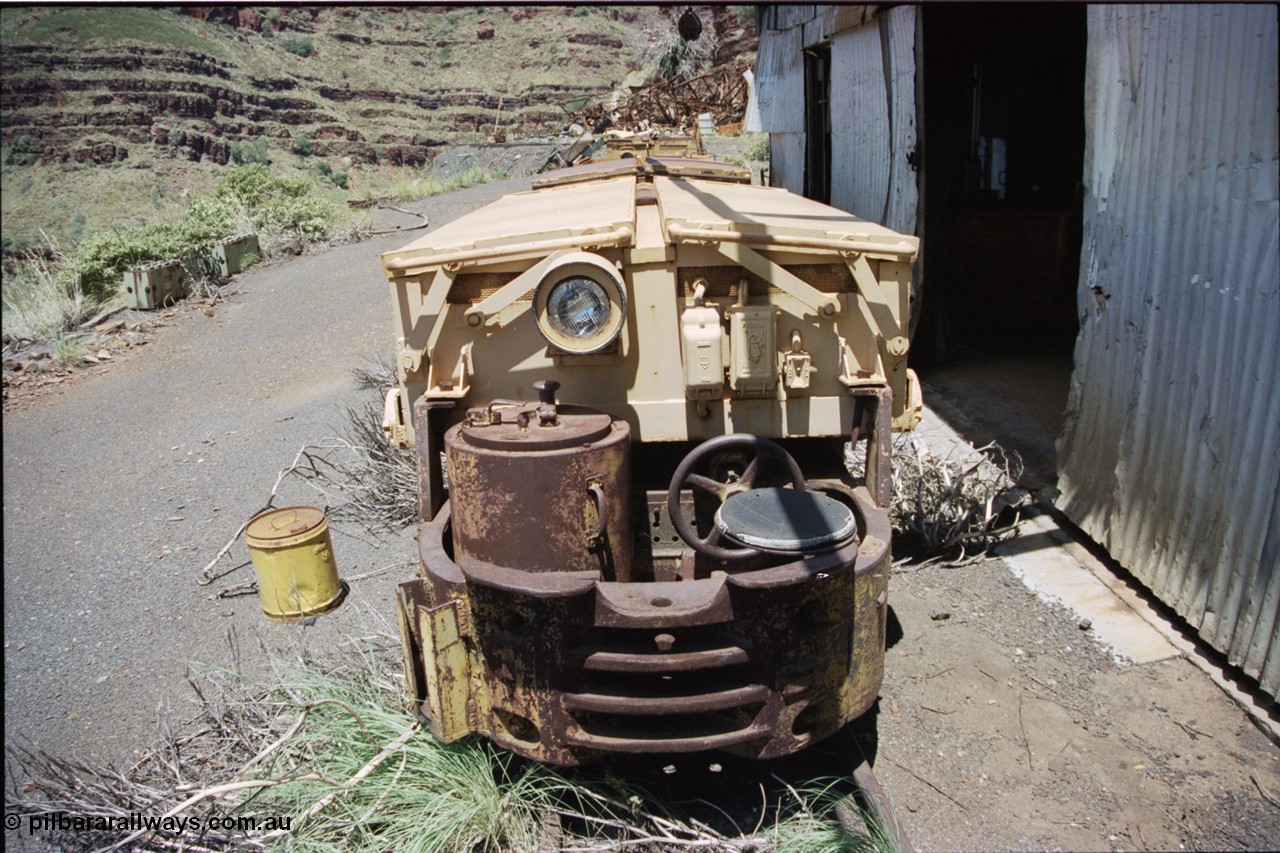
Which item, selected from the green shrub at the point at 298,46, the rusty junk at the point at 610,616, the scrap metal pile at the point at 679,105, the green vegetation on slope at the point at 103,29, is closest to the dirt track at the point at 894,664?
the rusty junk at the point at 610,616

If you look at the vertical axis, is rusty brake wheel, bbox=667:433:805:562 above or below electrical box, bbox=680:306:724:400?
below

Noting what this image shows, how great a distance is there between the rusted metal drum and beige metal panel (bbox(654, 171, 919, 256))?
36.1 inches

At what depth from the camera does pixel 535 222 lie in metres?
3.66

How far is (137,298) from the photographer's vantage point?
11578mm

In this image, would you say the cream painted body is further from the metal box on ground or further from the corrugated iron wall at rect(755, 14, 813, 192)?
the metal box on ground

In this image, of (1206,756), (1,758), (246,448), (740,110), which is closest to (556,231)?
(1,758)

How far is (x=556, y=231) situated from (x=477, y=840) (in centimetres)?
207

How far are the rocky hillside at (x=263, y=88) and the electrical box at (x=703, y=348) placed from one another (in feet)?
105

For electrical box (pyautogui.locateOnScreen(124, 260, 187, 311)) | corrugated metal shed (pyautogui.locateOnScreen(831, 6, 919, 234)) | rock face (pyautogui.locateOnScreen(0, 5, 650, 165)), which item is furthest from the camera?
rock face (pyautogui.locateOnScreen(0, 5, 650, 165))

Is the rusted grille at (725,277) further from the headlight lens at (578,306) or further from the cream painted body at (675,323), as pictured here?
the headlight lens at (578,306)

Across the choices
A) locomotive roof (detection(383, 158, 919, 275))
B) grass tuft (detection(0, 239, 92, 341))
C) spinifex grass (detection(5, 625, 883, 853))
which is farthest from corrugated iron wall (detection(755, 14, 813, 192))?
grass tuft (detection(0, 239, 92, 341))

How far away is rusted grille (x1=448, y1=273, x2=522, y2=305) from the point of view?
334cm

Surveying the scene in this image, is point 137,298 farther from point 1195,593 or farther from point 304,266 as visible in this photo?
point 1195,593

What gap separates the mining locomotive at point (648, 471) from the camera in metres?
2.65
